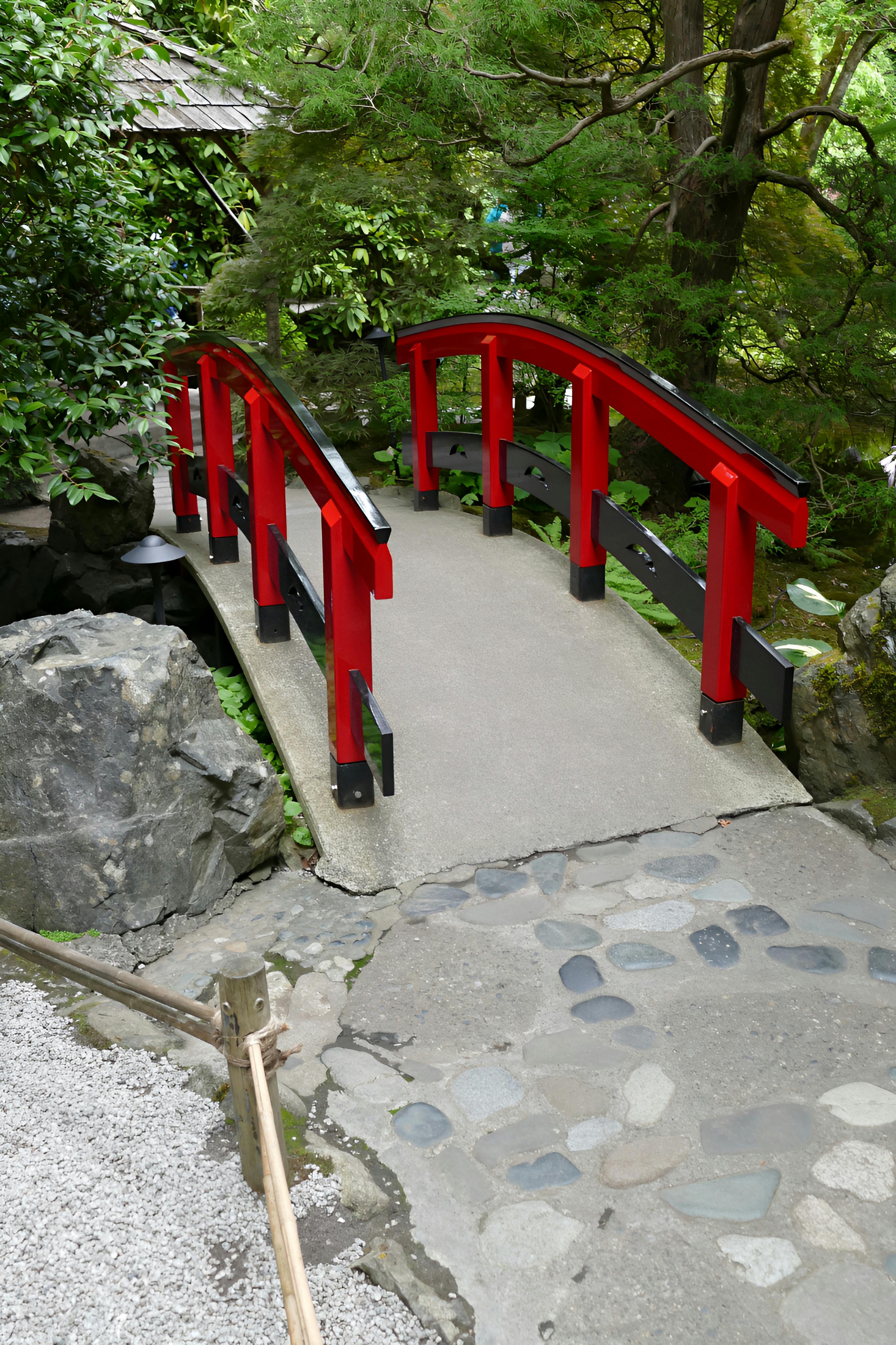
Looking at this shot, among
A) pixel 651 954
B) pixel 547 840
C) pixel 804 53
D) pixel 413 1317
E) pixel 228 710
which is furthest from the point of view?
pixel 804 53

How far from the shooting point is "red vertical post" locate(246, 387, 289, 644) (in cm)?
500

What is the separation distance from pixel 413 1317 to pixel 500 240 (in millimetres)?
7515

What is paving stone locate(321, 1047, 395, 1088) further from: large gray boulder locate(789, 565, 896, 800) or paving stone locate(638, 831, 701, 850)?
large gray boulder locate(789, 565, 896, 800)

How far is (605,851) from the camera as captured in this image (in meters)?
3.87

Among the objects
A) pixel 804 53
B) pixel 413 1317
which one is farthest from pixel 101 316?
pixel 804 53

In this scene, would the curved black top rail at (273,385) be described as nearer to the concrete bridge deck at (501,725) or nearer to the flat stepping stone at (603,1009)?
the concrete bridge deck at (501,725)

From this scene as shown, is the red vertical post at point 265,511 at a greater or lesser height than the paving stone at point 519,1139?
greater

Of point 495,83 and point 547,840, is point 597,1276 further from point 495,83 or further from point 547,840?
point 495,83

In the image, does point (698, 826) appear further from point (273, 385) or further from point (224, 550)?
point (224, 550)

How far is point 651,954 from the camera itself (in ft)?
10.8

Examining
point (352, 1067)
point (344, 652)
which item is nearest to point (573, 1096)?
point (352, 1067)

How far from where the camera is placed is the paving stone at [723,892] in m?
3.55

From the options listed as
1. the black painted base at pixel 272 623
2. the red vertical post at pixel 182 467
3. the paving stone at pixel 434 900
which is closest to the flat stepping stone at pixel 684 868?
the paving stone at pixel 434 900

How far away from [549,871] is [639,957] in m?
0.57
